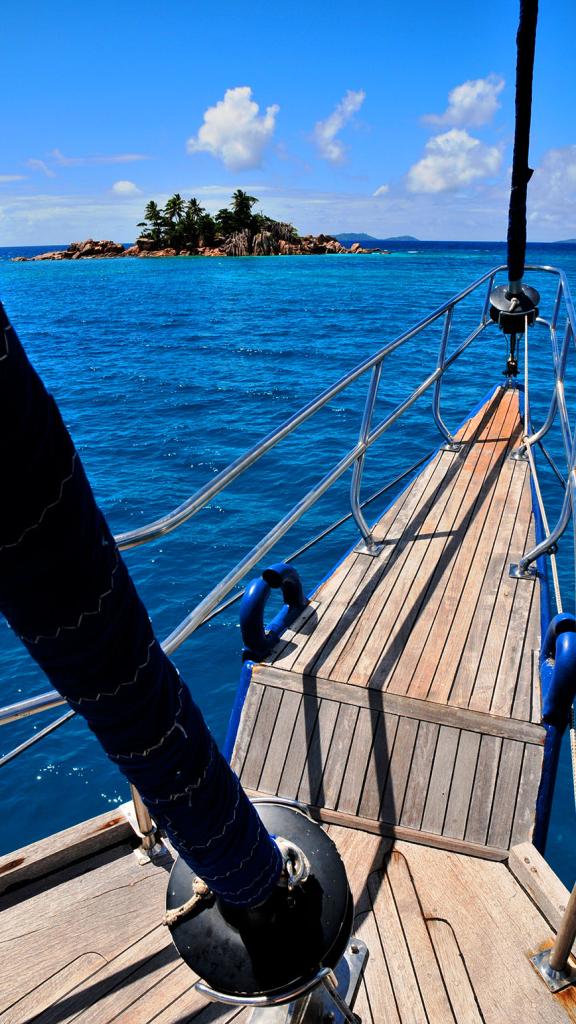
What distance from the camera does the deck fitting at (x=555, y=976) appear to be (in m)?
2.05

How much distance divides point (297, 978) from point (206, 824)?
1.45ft

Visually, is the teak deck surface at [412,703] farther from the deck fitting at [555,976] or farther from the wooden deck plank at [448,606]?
the deck fitting at [555,976]

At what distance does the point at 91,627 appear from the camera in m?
0.77

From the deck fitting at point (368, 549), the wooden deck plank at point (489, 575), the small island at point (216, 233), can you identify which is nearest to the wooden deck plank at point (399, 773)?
the wooden deck plank at point (489, 575)

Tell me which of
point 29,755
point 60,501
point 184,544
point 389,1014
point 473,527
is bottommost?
point 29,755

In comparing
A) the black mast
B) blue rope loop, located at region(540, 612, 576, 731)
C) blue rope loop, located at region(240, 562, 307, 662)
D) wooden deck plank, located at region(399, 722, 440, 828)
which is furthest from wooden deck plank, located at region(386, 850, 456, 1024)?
the black mast

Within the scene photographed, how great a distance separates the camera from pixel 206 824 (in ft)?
3.44

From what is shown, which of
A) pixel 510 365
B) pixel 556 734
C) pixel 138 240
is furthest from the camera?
pixel 138 240

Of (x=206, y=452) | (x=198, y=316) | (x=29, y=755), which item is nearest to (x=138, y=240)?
(x=198, y=316)

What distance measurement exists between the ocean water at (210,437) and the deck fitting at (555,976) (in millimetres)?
A: 2558

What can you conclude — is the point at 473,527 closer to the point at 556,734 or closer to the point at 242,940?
the point at 556,734

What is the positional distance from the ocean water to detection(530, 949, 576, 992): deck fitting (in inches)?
101

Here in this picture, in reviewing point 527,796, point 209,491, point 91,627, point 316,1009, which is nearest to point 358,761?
point 527,796

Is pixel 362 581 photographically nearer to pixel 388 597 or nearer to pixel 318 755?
pixel 388 597
